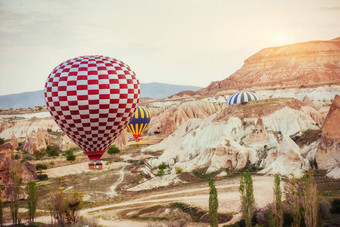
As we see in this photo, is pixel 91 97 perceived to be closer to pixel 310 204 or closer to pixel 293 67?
pixel 310 204

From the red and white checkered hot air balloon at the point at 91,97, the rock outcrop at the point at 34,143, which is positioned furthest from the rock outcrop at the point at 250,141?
the rock outcrop at the point at 34,143

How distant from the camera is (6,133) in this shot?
105812mm

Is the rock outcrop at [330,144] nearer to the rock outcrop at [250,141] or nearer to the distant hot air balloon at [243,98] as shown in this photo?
the rock outcrop at [250,141]

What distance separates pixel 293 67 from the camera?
176 meters

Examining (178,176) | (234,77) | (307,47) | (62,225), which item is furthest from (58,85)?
(307,47)

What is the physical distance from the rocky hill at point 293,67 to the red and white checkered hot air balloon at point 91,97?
440 feet

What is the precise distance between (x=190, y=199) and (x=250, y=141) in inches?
605

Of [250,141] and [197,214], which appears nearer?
[197,214]

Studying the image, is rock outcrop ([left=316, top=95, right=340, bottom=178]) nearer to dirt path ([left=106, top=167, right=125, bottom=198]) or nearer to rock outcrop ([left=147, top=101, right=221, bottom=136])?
dirt path ([left=106, top=167, right=125, bottom=198])

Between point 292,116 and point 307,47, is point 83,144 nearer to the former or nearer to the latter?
point 292,116

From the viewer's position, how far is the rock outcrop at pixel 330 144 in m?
35.5

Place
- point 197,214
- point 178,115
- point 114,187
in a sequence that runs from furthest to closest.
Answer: point 178,115 < point 114,187 < point 197,214

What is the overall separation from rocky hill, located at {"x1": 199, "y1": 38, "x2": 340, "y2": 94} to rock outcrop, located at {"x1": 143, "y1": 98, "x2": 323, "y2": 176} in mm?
107704

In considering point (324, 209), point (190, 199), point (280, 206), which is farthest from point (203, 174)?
point (280, 206)
